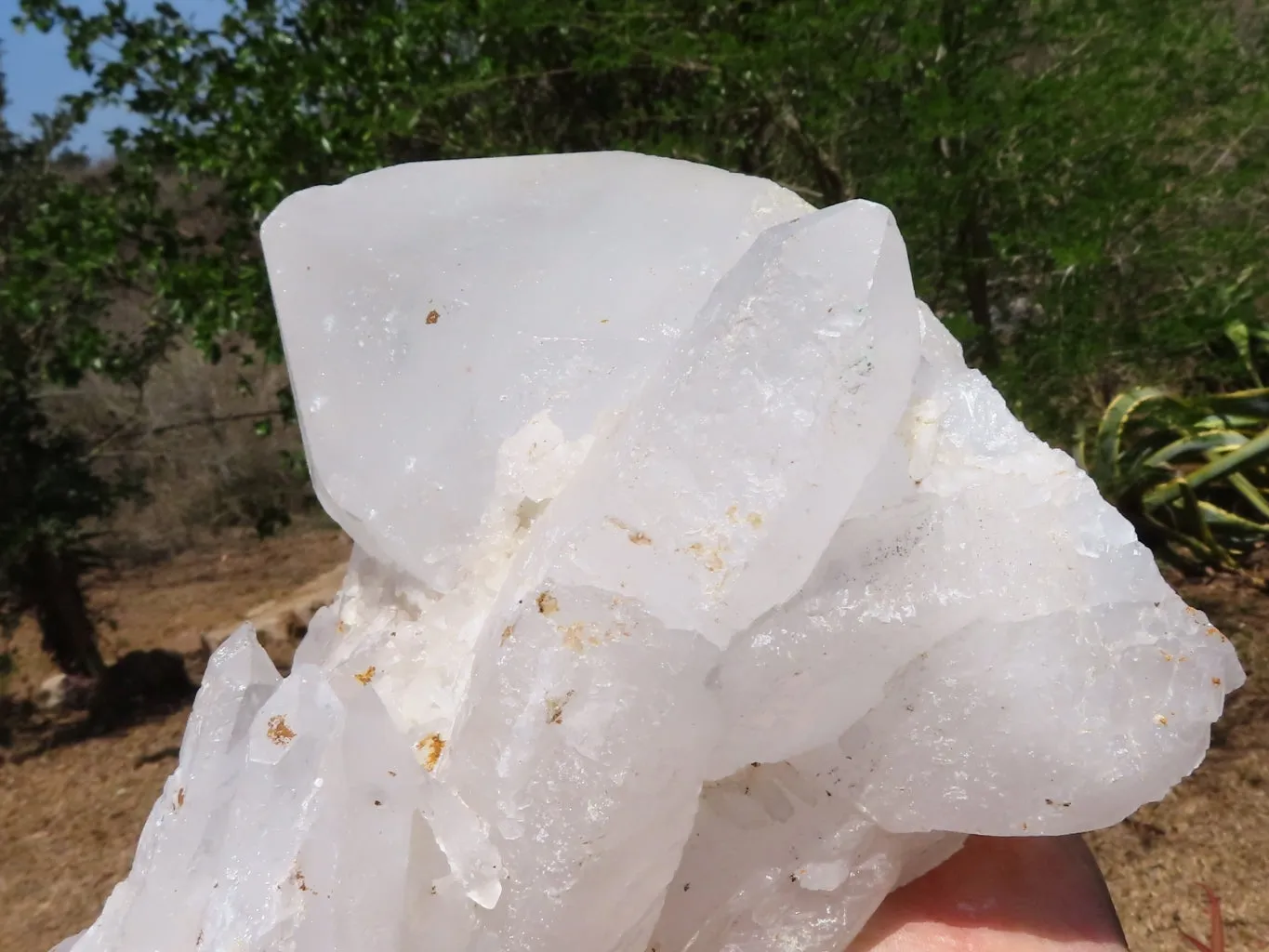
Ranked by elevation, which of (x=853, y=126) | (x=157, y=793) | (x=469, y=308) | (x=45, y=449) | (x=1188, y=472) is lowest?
(x=157, y=793)

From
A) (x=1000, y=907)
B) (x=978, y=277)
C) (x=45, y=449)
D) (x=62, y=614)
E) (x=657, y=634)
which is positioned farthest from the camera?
(x=62, y=614)

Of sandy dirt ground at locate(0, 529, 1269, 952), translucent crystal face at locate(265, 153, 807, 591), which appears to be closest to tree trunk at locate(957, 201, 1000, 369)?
sandy dirt ground at locate(0, 529, 1269, 952)

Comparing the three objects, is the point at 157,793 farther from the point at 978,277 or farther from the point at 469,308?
the point at 469,308

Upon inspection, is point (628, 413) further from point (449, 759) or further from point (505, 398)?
point (449, 759)

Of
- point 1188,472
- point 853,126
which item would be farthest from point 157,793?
point 1188,472

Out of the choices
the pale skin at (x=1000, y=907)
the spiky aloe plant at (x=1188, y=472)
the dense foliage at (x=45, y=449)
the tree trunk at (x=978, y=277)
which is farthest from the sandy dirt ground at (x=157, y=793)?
the pale skin at (x=1000, y=907)

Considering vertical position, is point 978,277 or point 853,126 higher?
point 853,126

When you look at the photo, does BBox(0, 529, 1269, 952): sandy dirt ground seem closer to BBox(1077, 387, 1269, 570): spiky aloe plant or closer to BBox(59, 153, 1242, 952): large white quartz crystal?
BBox(1077, 387, 1269, 570): spiky aloe plant
